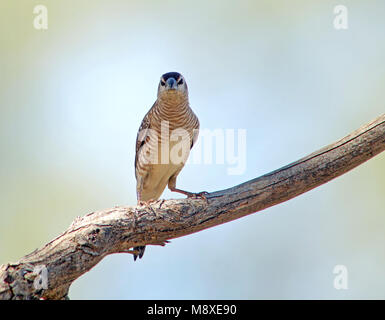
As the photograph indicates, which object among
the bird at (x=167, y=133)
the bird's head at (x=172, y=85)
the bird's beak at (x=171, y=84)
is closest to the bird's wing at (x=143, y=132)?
the bird at (x=167, y=133)

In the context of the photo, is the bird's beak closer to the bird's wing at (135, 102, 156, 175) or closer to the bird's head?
the bird's head

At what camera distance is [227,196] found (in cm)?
574

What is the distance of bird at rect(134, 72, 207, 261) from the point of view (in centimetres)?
745

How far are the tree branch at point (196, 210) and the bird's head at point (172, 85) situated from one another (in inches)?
82.3

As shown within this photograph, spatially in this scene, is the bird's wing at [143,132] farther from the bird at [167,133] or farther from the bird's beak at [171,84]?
the bird's beak at [171,84]

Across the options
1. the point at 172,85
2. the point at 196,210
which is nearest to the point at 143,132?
the point at 172,85

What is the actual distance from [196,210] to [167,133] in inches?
82.4

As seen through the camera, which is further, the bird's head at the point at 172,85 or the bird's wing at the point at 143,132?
the bird's wing at the point at 143,132

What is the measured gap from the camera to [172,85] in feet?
24.0

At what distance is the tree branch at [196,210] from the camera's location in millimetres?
4898

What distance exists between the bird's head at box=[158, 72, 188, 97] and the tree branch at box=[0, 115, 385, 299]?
6.86ft
